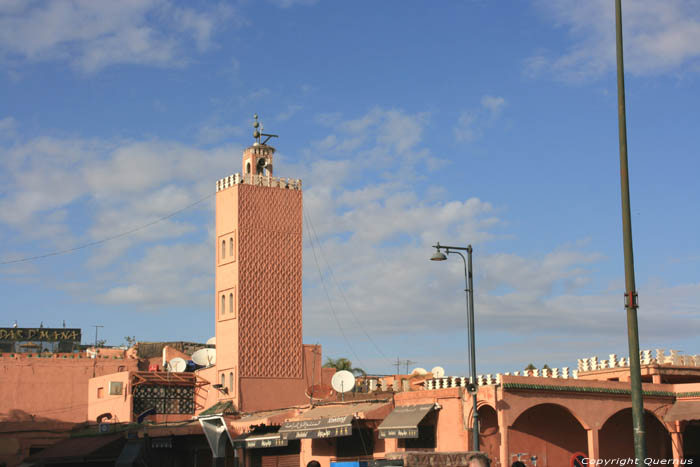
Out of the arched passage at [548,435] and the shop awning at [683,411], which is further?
the shop awning at [683,411]

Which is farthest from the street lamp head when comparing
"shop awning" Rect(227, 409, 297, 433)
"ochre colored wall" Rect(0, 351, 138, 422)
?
"ochre colored wall" Rect(0, 351, 138, 422)

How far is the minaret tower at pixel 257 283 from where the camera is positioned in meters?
42.1

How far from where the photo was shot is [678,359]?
112 ft

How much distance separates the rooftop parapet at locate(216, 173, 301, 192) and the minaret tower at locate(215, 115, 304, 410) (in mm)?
43

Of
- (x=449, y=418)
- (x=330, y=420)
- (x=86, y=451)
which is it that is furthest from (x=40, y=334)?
(x=449, y=418)

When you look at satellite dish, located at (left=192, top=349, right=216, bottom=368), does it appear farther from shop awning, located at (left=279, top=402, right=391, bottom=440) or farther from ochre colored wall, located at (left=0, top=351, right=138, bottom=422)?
shop awning, located at (left=279, top=402, right=391, bottom=440)

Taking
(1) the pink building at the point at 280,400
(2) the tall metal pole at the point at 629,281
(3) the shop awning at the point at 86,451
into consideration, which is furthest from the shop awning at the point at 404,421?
(3) the shop awning at the point at 86,451

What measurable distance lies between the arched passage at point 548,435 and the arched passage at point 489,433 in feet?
1.88

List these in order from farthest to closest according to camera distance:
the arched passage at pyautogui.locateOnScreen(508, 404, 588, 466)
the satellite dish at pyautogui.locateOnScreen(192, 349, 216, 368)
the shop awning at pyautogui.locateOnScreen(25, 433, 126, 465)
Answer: the satellite dish at pyautogui.locateOnScreen(192, 349, 216, 368) → the shop awning at pyautogui.locateOnScreen(25, 433, 126, 465) → the arched passage at pyautogui.locateOnScreen(508, 404, 588, 466)

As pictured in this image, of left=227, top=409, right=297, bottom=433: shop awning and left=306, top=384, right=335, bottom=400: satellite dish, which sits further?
left=306, top=384, right=335, bottom=400: satellite dish

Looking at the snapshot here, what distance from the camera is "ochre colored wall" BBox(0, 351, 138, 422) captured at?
50625mm

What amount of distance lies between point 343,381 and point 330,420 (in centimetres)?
502

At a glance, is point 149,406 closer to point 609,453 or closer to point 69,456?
point 69,456

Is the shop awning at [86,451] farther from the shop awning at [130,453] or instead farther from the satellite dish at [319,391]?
the satellite dish at [319,391]
